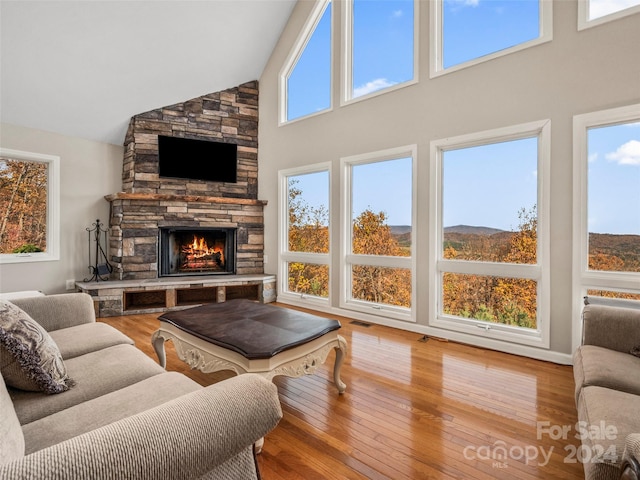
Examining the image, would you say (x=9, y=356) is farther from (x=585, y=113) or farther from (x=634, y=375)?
(x=585, y=113)

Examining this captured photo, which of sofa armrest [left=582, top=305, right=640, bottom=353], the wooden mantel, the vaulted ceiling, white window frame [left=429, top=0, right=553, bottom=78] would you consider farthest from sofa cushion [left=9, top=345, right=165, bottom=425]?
white window frame [left=429, top=0, right=553, bottom=78]

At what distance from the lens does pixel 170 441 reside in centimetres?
84

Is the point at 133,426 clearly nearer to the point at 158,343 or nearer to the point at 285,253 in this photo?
the point at 158,343

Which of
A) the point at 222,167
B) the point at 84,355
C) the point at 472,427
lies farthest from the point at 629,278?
the point at 222,167

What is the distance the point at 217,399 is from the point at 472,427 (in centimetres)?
165

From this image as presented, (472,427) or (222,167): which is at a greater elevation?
(222,167)

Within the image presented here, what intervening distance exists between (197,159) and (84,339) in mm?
3588

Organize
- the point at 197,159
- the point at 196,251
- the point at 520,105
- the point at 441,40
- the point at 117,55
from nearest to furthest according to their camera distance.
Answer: the point at 520,105
the point at 441,40
the point at 117,55
the point at 197,159
the point at 196,251

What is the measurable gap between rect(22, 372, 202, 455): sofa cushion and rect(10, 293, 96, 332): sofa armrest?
1223 mm

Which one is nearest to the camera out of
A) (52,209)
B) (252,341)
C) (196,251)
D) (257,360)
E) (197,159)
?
(257,360)

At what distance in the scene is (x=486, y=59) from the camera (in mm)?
3322

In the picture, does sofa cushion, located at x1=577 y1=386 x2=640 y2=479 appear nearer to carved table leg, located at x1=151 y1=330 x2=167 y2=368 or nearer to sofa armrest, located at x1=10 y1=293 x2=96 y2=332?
carved table leg, located at x1=151 y1=330 x2=167 y2=368

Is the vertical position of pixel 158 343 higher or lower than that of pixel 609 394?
lower


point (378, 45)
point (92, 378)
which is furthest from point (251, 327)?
point (378, 45)
